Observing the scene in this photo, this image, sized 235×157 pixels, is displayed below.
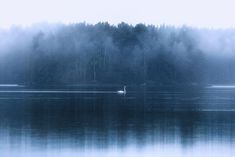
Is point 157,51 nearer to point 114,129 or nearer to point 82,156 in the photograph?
point 114,129

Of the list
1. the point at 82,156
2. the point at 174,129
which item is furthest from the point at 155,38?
the point at 82,156

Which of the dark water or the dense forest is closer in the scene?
the dark water

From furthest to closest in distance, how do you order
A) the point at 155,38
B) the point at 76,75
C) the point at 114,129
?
the point at 155,38
the point at 76,75
the point at 114,129

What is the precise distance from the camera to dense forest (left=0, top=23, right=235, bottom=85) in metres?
161

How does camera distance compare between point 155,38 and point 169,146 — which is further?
point 155,38

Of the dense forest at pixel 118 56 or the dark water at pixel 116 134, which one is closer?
the dark water at pixel 116 134

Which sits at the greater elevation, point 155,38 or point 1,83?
point 155,38

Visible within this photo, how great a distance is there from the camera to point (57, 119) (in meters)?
39.7

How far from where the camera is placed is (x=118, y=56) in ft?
552

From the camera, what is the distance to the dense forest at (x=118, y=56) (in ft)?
529

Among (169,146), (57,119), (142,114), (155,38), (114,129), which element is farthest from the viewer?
(155,38)

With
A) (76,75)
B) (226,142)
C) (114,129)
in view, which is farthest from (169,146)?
(76,75)

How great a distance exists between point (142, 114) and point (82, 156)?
74.1 feet

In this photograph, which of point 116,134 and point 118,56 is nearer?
point 116,134
